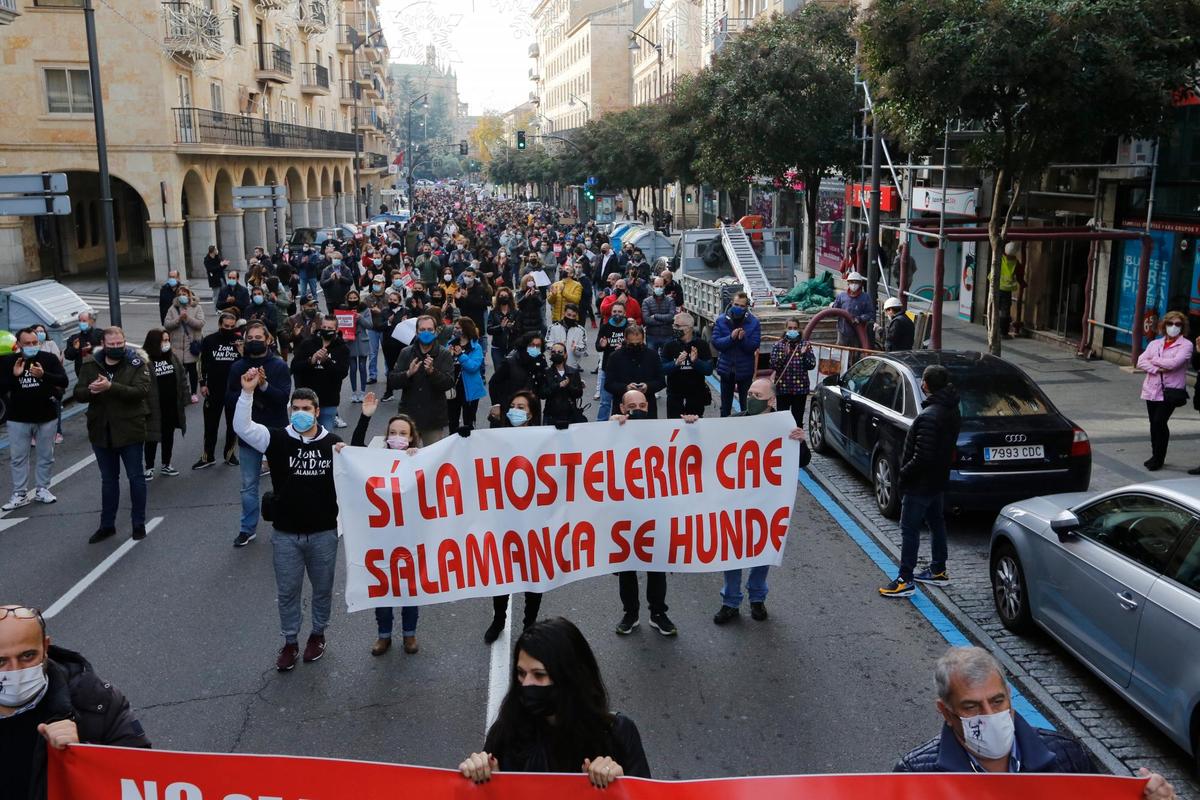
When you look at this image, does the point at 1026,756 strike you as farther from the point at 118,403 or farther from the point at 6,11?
the point at 6,11

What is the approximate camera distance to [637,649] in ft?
24.1

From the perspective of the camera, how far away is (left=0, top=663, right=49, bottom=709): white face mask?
3.66 meters

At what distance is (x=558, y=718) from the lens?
356 cm

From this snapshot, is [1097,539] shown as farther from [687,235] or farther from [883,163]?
[883,163]

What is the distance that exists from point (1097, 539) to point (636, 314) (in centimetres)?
1111

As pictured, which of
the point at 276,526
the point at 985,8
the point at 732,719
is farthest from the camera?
the point at 985,8

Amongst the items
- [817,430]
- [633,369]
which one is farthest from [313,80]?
[633,369]

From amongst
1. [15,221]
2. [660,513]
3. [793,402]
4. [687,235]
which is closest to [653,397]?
[793,402]

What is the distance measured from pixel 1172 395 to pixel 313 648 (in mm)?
8998

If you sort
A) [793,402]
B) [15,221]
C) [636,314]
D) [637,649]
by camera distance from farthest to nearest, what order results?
1. [15,221]
2. [636,314]
3. [793,402]
4. [637,649]

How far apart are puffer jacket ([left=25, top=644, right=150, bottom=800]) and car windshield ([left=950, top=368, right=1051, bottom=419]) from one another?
740 centimetres

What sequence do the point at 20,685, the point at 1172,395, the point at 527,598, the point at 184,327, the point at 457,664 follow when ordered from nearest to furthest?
the point at 20,685
the point at 457,664
the point at 527,598
the point at 1172,395
the point at 184,327

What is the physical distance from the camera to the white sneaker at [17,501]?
1090cm

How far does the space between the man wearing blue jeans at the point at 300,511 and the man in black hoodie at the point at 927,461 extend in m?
4.03
